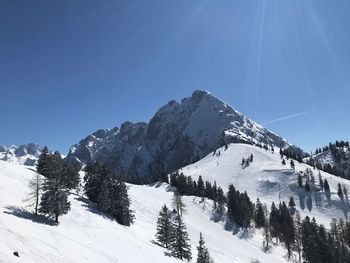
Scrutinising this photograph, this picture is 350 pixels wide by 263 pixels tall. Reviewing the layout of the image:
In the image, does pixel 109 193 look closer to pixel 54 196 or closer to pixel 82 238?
pixel 54 196

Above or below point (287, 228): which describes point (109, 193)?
above

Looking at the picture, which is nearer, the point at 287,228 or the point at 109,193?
the point at 109,193

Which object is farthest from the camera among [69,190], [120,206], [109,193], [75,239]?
[69,190]

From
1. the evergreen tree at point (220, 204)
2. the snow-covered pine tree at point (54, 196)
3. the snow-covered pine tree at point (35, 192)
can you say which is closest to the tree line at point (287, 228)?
the evergreen tree at point (220, 204)

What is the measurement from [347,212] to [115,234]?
526ft

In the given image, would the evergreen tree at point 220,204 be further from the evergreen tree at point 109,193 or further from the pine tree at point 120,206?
the pine tree at point 120,206

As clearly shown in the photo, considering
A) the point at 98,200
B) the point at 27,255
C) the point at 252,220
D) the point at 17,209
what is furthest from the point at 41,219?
the point at 252,220

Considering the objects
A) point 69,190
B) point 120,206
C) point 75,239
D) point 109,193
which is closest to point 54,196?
point 75,239

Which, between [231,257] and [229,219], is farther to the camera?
[229,219]

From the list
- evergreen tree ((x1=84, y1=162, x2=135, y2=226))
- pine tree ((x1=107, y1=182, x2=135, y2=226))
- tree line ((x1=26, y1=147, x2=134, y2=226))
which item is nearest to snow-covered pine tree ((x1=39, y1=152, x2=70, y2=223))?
tree line ((x1=26, y1=147, x2=134, y2=226))

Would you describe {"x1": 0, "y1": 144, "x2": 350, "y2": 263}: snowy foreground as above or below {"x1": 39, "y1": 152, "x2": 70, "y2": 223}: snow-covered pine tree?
below

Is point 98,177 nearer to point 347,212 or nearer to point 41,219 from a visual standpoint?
point 41,219

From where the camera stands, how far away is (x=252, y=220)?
475ft

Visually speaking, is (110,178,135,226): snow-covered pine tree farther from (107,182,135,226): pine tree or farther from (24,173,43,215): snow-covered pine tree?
(24,173,43,215): snow-covered pine tree
